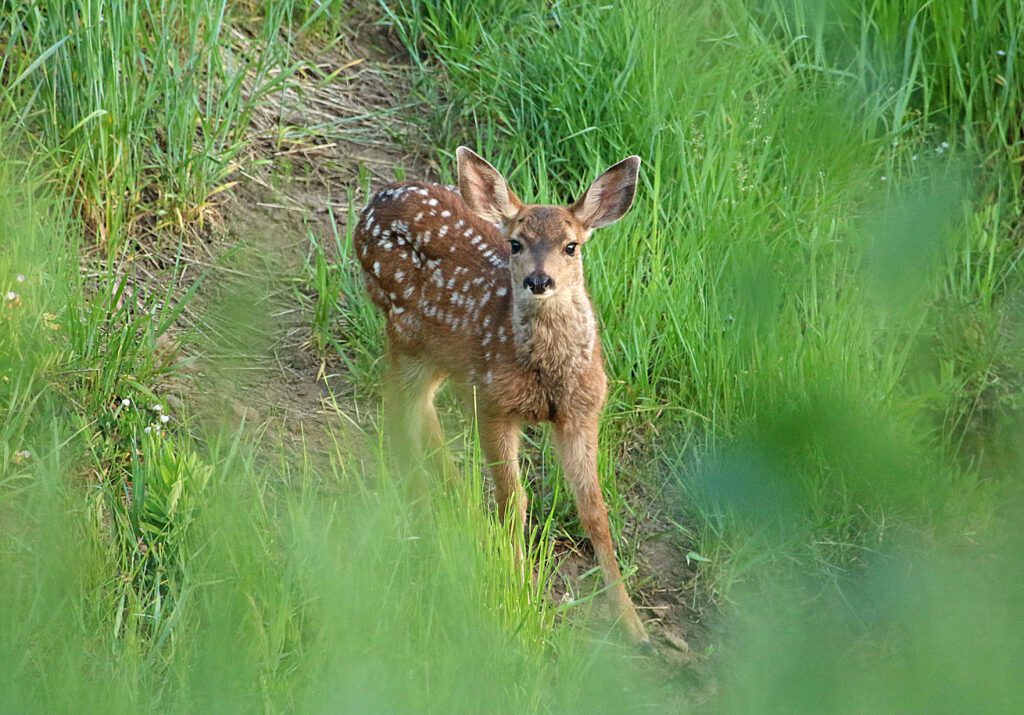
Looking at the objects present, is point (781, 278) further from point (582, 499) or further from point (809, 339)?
point (582, 499)

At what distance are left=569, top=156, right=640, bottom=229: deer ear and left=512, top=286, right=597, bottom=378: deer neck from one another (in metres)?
0.24

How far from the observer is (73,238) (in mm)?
5297

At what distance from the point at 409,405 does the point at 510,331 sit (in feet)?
2.05

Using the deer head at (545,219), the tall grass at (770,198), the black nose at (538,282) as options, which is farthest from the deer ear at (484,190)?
the tall grass at (770,198)

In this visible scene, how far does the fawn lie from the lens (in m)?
4.73

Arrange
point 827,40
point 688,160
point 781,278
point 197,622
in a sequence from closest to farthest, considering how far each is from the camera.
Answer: point 781,278 → point 197,622 → point 688,160 → point 827,40

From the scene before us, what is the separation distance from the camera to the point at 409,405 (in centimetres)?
534

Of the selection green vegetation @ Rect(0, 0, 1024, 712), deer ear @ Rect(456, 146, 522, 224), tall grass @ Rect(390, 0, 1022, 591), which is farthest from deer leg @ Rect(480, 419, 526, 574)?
deer ear @ Rect(456, 146, 522, 224)

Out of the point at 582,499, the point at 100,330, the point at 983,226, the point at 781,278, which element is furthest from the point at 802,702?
the point at 983,226

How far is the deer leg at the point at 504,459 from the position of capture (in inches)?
189

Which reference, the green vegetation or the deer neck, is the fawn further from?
the green vegetation

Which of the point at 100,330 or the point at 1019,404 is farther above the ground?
the point at 100,330

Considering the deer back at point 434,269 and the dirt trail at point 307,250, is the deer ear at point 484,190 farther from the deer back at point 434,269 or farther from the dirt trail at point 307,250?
the dirt trail at point 307,250

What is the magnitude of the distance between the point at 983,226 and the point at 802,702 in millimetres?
3778
